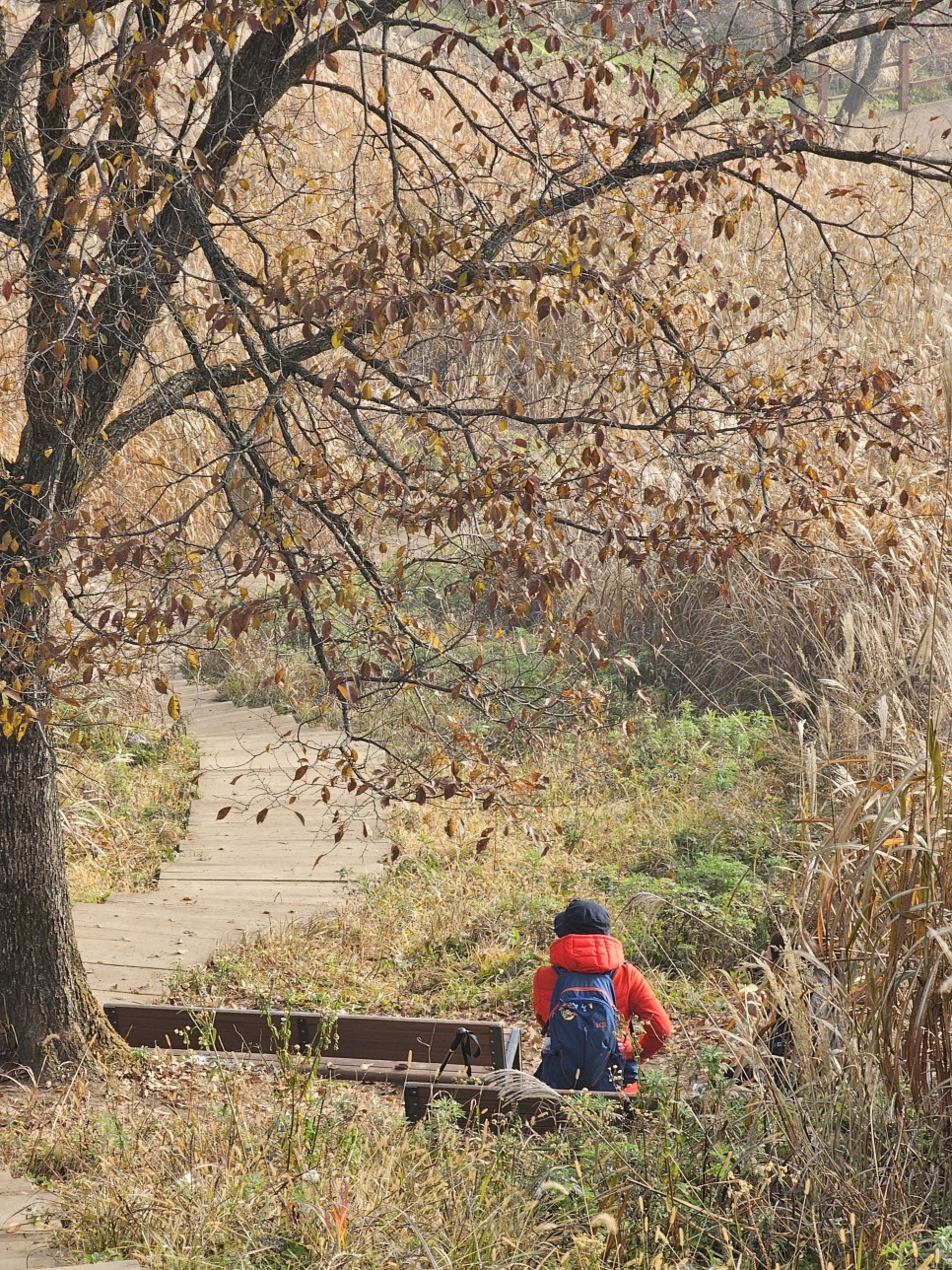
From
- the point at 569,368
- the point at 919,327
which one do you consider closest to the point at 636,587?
the point at 919,327

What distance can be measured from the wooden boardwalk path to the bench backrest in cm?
107

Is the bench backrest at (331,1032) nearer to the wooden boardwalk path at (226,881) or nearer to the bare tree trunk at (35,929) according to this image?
the bare tree trunk at (35,929)

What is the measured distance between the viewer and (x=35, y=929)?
5641 mm

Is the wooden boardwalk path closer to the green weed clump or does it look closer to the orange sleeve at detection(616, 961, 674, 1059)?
the green weed clump

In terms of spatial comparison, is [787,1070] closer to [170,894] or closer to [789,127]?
[789,127]

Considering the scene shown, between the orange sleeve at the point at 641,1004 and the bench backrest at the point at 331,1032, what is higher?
the orange sleeve at the point at 641,1004

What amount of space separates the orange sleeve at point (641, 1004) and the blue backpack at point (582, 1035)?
2.6 inches

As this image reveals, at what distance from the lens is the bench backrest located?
16.5 feet

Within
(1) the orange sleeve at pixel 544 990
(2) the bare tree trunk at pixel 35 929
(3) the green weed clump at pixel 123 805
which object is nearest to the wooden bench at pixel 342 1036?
(1) the orange sleeve at pixel 544 990

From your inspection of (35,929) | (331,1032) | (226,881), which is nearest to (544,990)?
(331,1032)

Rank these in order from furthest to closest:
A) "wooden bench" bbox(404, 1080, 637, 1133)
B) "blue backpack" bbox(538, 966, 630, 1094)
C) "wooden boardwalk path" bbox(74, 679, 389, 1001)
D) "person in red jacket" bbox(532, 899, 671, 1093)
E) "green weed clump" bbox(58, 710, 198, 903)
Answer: "green weed clump" bbox(58, 710, 198, 903)
"wooden boardwalk path" bbox(74, 679, 389, 1001)
"person in red jacket" bbox(532, 899, 671, 1093)
"blue backpack" bbox(538, 966, 630, 1094)
"wooden bench" bbox(404, 1080, 637, 1133)

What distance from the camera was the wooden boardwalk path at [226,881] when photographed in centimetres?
727

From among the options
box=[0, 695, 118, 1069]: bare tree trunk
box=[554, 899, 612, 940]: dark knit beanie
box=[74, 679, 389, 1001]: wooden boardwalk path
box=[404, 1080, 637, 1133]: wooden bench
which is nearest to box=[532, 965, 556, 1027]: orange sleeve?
box=[554, 899, 612, 940]: dark knit beanie

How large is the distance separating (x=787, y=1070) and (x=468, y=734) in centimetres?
174
